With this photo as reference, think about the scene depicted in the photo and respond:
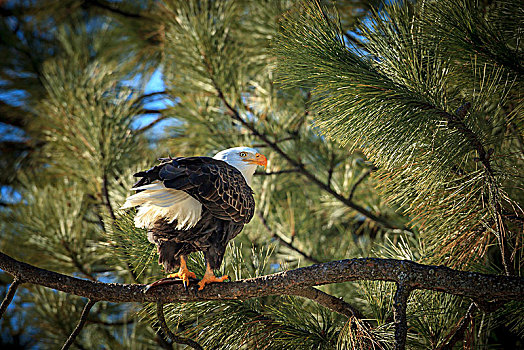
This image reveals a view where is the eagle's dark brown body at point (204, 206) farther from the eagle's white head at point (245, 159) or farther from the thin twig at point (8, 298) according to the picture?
the thin twig at point (8, 298)

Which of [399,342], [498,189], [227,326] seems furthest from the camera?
[227,326]

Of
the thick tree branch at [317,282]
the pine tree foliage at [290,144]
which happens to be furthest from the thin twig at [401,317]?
the pine tree foliage at [290,144]

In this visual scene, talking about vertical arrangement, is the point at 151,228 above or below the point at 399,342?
above

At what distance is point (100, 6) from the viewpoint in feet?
12.4

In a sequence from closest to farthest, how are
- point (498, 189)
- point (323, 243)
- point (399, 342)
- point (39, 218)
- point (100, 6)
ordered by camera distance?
point (399, 342) → point (498, 189) → point (39, 218) → point (323, 243) → point (100, 6)

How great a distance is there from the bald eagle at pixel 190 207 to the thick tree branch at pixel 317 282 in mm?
101

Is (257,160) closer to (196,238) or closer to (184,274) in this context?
(196,238)

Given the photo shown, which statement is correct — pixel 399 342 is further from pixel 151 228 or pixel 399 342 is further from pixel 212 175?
pixel 151 228

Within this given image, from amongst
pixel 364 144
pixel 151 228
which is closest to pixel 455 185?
pixel 364 144

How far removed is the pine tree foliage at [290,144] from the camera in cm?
134

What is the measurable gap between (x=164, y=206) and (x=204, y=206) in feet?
0.43

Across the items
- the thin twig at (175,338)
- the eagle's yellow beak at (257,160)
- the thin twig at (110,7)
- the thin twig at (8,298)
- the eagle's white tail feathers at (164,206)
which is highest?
the thin twig at (110,7)

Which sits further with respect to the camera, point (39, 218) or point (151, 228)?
point (39, 218)

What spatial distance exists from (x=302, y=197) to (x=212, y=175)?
188 centimetres
